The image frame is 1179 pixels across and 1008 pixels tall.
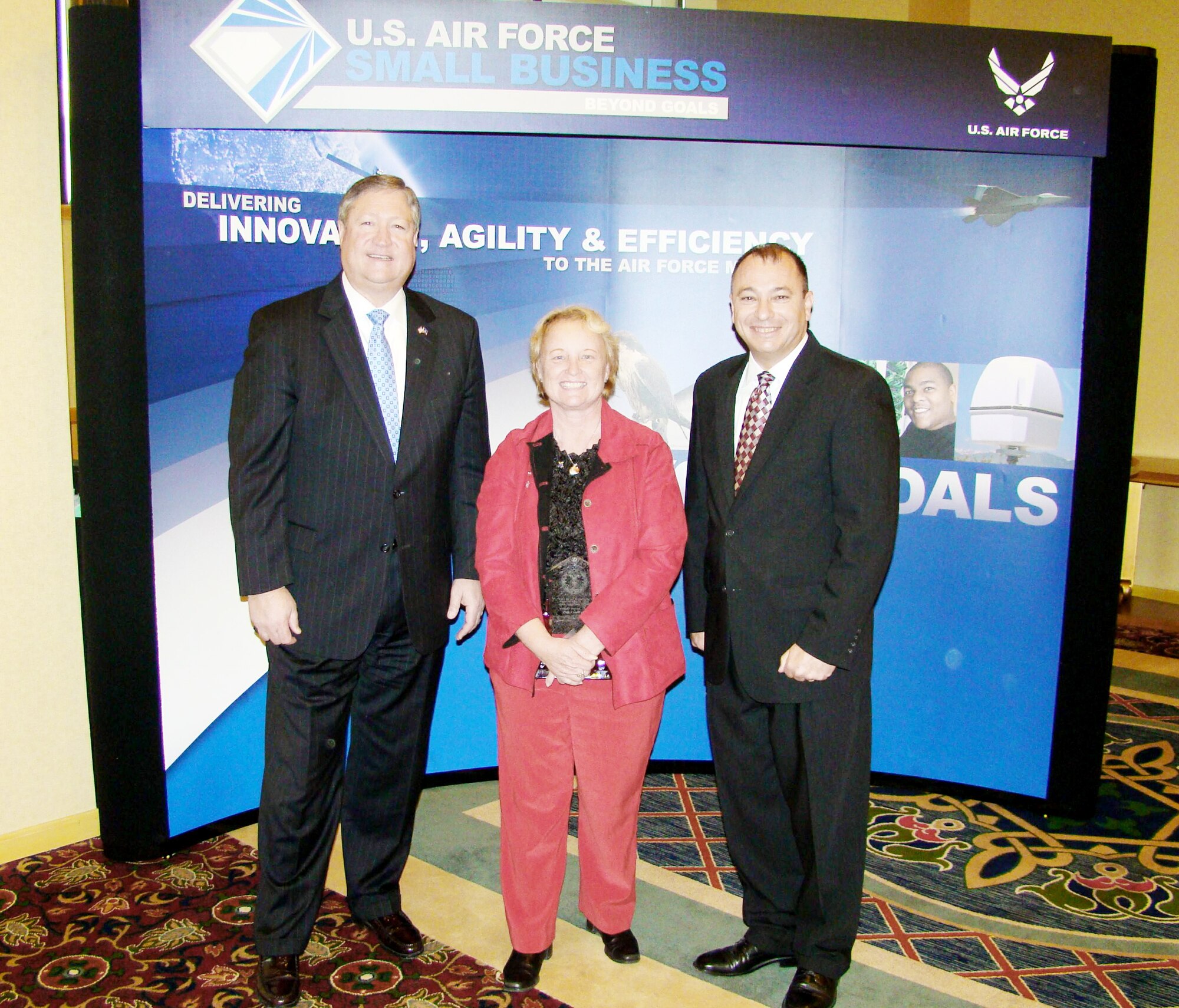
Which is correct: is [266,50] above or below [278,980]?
above

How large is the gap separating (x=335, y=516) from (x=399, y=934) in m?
1.13

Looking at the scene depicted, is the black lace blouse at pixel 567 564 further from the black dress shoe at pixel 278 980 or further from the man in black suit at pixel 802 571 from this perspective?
the black dress shoe at pixel 278 980

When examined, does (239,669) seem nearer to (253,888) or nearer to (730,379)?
(253,888)

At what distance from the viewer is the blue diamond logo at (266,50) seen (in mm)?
2797

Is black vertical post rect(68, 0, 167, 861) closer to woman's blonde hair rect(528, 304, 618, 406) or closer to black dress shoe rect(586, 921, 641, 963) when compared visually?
woman's blonde hair rect(528, 304, 618, 406)

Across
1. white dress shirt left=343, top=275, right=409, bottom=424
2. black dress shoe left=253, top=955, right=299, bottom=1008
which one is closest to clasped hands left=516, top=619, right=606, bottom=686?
white dress shirt left=343, top=275, right=409, bottom=424

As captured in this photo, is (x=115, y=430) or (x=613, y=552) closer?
(x=613, y=552)

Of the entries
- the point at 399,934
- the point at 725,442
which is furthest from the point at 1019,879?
the point at 399,934

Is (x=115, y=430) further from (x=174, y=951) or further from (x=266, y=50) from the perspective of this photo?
(x=174, y=951)

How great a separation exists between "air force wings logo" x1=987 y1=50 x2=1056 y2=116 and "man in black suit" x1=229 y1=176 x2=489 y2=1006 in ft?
6.42

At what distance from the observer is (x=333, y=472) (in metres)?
2.37

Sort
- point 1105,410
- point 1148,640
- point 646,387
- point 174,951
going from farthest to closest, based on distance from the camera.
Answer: point 1148,640 < point 646,387 < point 1105,410 < point 174,951

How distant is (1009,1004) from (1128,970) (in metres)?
0.41

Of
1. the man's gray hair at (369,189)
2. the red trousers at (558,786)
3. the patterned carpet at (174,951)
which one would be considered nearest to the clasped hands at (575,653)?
the red trousers at (558,786)
